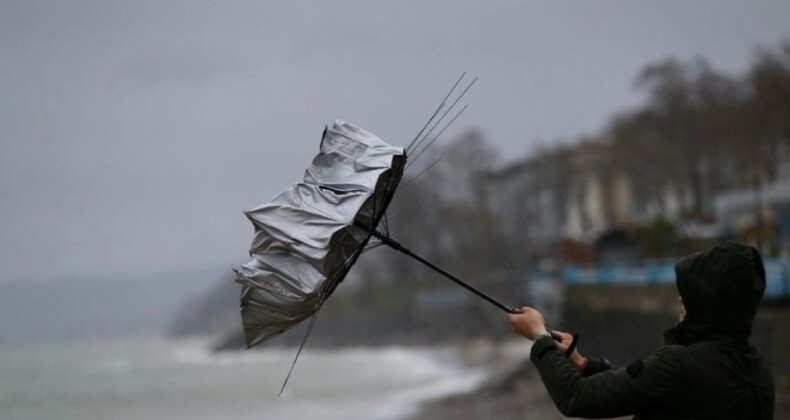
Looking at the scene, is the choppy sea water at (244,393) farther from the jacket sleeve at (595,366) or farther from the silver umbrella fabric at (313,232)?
the jacket sleeve at (595,366)

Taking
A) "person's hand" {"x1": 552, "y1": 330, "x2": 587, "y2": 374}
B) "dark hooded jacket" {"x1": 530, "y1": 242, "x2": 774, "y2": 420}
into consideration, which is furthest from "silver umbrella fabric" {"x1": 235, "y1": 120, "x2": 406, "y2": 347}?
"dark hooded jacket" {"x1": 530, "y1": 242, "x2": 774, "y2": 420}

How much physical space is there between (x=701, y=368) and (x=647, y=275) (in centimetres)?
3329

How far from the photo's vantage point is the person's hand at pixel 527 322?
10.5 ft

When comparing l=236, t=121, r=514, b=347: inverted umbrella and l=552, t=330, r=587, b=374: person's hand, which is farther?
l=236, t=121, r=514, b=347: inverted umbrella

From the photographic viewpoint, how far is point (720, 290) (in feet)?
9.46

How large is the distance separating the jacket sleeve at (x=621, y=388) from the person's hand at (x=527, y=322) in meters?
0.24

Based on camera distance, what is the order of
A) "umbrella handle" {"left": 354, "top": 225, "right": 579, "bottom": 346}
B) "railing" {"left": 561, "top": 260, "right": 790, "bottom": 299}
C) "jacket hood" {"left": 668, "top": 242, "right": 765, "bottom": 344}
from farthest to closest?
"railing" {"left": 561, "top": 260, "right": 790, "bottom": 299}, "umbrella handle" {"left": 354, "top": 225, "right": 579, "bottom": 346}, "jacket hood" {"left": 668, "top": 242, "right": 765, "bottom": 344}

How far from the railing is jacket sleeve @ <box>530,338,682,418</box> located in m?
15.4

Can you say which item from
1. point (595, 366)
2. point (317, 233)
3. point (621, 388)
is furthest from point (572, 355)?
point (317, 233)

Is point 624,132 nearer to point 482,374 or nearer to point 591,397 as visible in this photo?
point 482,374

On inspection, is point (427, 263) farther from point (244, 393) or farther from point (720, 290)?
point (244, 393)

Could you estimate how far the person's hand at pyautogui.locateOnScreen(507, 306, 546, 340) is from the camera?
319 cm

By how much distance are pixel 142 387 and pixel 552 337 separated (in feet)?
176

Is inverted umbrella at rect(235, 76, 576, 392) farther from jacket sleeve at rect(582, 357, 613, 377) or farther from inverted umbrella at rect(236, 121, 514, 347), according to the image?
jacket sleeve at rect(582, 357, 613, 377)
